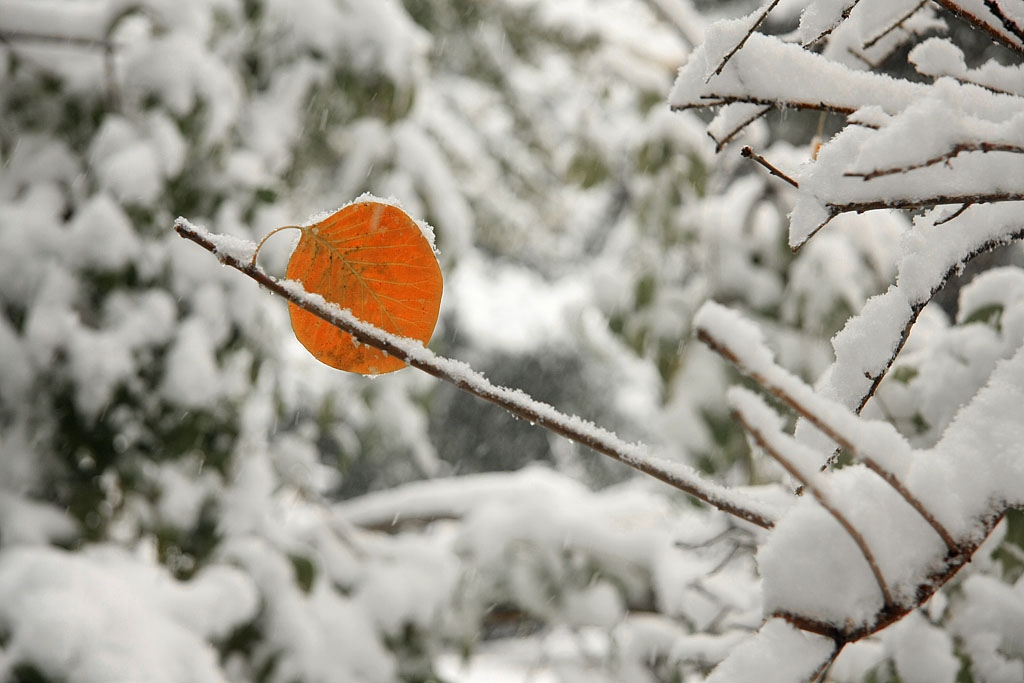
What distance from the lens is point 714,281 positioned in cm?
154

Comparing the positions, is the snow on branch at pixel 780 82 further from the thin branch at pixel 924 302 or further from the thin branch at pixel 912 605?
the thin branch at pixel 912 605

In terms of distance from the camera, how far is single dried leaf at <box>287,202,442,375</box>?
0.85 feet

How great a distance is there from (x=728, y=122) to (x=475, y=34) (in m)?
2.37

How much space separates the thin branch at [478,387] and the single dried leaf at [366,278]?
23mm

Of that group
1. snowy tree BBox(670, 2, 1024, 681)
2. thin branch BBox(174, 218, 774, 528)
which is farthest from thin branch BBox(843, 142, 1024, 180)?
thin branch BBox(174, 218, 774, 528)

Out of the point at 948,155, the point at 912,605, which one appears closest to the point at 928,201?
the point at 948,155

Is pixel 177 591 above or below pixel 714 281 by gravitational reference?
below

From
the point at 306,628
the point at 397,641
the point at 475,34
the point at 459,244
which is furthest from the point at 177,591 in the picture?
the point at 475,34

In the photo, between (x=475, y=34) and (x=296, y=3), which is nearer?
(x=296, y=3)

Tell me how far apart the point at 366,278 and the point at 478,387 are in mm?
69

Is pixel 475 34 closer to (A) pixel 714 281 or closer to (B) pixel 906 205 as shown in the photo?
(A) pixel 714 281

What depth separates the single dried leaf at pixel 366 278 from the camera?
259 mm

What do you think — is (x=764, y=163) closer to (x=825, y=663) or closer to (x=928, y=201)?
(x=928, y=201)

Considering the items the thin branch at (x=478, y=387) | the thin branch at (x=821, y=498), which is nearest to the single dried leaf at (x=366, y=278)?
the thin branch at (x=478, y=387)
